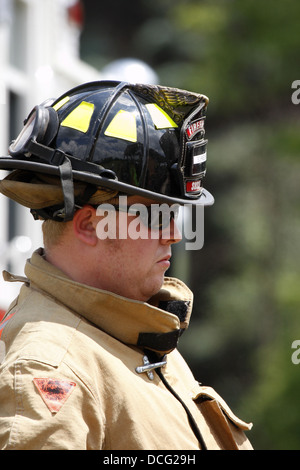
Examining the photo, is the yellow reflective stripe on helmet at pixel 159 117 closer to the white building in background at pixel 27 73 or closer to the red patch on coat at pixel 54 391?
the red patch on coat at pixel 54 391

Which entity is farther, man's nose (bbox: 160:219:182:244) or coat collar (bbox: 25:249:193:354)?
man's nose (bbox: 160:219:182:244)

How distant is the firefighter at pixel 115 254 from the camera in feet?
8.95

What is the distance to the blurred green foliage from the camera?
16.1 m

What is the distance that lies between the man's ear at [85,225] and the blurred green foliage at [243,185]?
1030 cm

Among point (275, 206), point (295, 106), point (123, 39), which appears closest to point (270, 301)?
point (275, 206)

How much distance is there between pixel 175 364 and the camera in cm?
324

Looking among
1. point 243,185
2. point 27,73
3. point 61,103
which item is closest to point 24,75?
point 27,73

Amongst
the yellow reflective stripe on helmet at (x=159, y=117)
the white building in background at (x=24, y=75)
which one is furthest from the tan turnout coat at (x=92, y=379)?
the white building in background at (x=24, y=75)

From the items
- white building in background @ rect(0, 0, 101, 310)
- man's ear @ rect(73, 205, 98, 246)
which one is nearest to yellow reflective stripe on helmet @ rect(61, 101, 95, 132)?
man's ear @ rect(73, 205, 98, 246)

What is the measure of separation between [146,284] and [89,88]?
73 cm

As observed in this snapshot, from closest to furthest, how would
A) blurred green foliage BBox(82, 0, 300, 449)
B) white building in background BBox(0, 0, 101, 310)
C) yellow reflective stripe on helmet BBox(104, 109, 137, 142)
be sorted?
yellow reflective stripe on helmet BBox(104, 109, 137, 142) < white building in background BBox(0, 0, 101, 310) < blurred green foliage BBox(82, 0, 300, 449)

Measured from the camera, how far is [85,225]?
2994 mm

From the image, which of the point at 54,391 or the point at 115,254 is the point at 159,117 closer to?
the point at 115,254

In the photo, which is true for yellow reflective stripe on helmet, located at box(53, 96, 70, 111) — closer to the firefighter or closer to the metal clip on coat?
the firefighter
